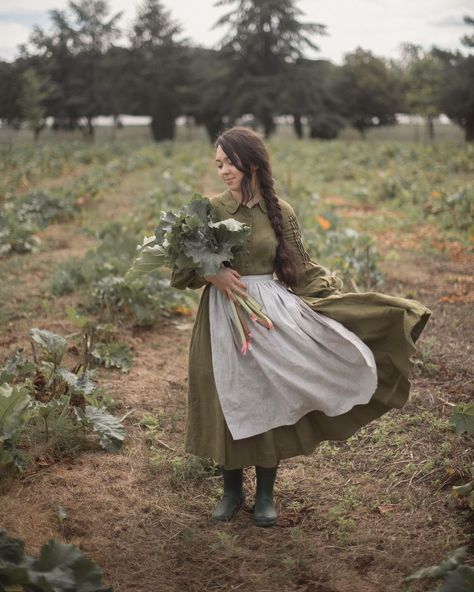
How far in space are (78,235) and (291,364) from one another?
7.81m

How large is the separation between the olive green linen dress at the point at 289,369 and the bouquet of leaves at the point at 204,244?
116 millimetres

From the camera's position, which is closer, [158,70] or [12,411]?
[12,411]

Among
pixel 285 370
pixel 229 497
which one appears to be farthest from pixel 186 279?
pixel 229 497

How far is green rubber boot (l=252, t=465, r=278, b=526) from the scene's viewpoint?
10.5ft

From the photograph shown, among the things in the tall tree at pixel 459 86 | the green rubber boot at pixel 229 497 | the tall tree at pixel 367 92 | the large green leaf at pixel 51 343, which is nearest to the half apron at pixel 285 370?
the green rubber boot at pixel 229 497

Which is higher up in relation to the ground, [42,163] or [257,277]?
[42,163]

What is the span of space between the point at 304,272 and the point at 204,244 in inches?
21.9

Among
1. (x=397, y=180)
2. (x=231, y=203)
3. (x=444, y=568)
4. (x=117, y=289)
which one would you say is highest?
(x=231, y=203)

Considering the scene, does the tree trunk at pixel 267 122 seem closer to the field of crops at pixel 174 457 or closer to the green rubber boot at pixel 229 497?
the field of crops at pixel 174 457

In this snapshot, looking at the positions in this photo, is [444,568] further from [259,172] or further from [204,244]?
[259,172]

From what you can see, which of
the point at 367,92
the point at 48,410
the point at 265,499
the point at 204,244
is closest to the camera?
the point at 204,244

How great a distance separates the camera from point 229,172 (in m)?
3.09

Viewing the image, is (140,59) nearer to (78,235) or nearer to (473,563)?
(78,235)

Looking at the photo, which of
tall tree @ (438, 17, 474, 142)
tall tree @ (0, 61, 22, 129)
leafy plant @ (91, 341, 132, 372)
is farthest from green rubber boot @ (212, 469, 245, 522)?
tall tree @ (0, 61, 22, 129)
